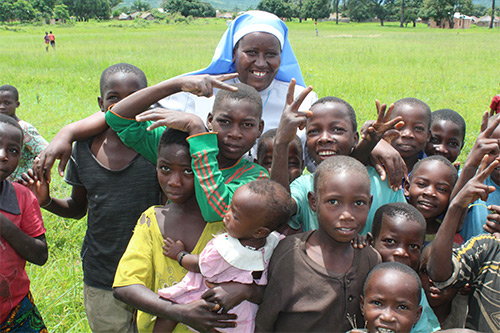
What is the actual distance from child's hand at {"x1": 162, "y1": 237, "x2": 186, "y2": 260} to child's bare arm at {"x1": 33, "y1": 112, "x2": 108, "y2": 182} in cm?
80

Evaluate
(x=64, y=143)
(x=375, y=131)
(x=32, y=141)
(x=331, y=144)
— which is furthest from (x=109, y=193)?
(x=32, y=141)

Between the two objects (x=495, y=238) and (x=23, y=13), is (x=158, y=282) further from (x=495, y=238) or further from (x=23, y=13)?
(x=23, y=13)

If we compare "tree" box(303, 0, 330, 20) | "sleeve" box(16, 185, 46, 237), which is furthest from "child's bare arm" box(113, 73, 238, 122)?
"tree" box(303, 0, 330, 20)

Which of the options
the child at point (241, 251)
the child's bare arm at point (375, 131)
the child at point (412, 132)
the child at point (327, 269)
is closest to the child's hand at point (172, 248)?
the child at point (241, 251)

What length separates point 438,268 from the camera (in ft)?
7.46

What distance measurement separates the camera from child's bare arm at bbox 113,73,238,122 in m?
2.39

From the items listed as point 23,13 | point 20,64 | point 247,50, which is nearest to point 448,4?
point 23,13

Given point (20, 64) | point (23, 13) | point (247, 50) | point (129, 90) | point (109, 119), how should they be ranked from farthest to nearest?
point (23, 13)
point (20, 64)
point (247, 50)
point (129, 90)
point (109, 119)

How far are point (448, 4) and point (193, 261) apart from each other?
6759cm

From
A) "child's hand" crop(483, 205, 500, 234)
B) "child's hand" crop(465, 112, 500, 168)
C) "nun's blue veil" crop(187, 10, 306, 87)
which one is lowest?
"child's hand" crop(483, 205, 500, 234)

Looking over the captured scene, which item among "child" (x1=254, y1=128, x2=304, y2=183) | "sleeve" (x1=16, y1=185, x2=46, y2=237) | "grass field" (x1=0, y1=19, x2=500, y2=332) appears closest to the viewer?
"sleeve" (x1=16, y1=185, x2=46, y2=237)

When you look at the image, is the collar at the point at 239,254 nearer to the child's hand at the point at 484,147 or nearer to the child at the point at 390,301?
the child at the point at 390,301

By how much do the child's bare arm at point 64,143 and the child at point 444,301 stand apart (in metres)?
2.04

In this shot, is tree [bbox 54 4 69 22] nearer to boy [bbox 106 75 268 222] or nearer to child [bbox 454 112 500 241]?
boy [bbox 106 75 268 222]
